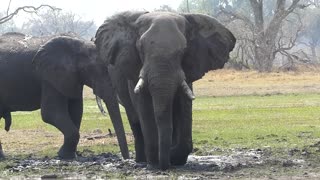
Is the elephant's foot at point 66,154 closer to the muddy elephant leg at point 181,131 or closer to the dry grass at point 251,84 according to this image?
the muddy elephant leg at point 181,131

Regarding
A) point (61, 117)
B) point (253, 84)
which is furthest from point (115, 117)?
point (253, 84)

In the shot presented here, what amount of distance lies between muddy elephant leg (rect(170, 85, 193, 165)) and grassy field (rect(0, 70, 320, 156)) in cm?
278

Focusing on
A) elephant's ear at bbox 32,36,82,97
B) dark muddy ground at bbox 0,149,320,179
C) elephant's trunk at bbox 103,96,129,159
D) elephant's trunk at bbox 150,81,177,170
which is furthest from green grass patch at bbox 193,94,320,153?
elephant's trunk at bbox 150,81,177,170

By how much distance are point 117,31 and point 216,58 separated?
1.52m

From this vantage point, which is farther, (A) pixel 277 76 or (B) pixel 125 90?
(A) pixel 277 76

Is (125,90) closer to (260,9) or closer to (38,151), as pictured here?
(38,151)

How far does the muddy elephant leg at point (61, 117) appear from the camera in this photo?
50.9ft

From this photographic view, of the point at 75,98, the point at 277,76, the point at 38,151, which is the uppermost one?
the point at 75,98

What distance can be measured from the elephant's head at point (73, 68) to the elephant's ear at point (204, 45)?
2.68 meters

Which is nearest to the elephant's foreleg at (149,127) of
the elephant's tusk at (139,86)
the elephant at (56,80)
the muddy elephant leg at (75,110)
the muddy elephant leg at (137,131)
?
the elephant's tusk at (139,86)

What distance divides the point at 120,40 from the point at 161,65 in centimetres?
169

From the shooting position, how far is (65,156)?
50.7 ft

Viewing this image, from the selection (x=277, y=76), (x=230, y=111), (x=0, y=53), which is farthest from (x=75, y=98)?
(x=277, y=76)

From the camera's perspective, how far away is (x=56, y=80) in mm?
15797
